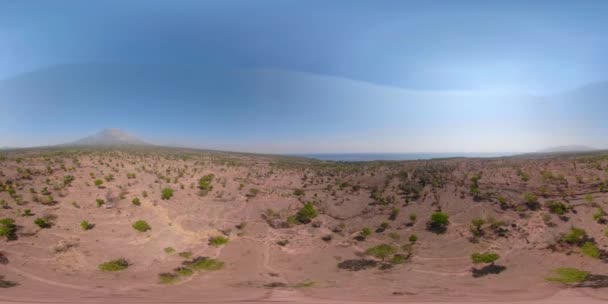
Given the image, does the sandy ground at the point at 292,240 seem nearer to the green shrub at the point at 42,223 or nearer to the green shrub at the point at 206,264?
the green shrub at the point at 42,223

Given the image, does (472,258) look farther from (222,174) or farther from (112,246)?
(222,174)

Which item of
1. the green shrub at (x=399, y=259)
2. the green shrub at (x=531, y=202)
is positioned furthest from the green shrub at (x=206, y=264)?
the green shrub at (x=531, y=202)

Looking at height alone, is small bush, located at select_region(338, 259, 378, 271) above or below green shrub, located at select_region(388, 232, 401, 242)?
below

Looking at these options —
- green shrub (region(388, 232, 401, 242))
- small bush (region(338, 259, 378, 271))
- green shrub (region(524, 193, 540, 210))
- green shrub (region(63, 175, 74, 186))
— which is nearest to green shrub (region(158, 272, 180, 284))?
small bush (region(338, 259, 378, 271))

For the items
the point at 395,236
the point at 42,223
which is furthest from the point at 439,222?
the point at 42,223

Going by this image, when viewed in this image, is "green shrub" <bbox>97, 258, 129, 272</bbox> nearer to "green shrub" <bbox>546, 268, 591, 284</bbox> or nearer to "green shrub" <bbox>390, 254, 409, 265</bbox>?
"green shrub" <bbox>390, 254, 409, 265</bbox>

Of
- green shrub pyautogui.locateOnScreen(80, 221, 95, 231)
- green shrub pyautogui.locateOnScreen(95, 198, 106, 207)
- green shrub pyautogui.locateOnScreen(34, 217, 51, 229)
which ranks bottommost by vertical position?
green shrub pyautogui.locateOnScreen(80, 221, 95, 231)

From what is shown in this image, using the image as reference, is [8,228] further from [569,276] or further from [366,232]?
[569,276]
